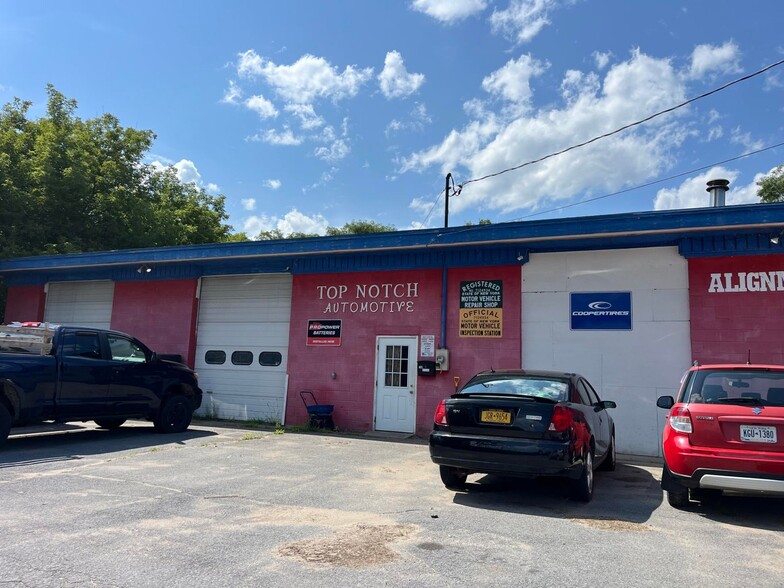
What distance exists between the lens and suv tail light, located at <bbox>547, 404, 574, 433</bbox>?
597cm

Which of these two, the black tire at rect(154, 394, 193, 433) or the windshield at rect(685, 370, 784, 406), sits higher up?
the windshield at rect(685, 370, 784, 406)

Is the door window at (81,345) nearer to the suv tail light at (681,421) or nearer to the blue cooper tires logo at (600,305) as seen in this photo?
the suv tail light at (681,421)

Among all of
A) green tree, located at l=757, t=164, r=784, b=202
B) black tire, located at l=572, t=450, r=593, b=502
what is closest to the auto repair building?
black tire, located at l=572, t=450, r=593, b=502

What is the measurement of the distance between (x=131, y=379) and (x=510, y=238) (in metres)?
7.77

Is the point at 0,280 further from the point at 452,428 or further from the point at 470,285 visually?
the point at 452,428

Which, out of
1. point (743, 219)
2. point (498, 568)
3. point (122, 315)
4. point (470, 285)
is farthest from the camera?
point (122, 315)

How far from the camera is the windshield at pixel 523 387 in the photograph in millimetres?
6504

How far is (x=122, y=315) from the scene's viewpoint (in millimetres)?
16266

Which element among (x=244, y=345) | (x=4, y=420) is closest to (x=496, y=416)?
(x=4, y=420)

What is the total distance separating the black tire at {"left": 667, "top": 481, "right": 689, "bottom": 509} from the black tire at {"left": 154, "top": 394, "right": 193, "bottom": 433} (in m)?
8.97

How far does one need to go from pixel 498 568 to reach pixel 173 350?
1298cm

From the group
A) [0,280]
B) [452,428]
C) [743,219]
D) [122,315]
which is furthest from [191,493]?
[0,280]

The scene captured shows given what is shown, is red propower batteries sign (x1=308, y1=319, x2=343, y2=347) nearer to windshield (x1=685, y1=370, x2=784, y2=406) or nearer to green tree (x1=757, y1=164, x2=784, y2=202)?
windshield (x1=685, y1=370, x2=784, y2=406)

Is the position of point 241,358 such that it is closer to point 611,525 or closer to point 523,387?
point 523,387
